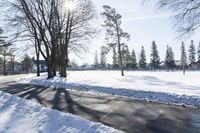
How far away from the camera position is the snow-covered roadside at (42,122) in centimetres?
747

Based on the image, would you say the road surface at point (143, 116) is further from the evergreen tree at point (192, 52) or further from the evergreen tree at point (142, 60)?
the evergreen tree at point (142, 60)

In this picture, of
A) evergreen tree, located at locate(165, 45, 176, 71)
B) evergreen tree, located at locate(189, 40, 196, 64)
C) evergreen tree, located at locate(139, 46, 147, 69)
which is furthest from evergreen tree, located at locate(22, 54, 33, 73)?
evergreen tree, located at locate(189, 40, 196, 64)

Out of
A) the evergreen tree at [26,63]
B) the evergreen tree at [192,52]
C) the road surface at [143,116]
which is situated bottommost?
the road surface at [143,116]

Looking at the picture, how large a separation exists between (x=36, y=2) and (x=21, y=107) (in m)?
22.5

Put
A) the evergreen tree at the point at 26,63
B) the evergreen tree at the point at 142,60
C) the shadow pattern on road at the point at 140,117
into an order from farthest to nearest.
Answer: the evergreen tree at the point at 142,60, the evergreen tree at the point at 26,63, the shadow pattern on road at the point at 140,117

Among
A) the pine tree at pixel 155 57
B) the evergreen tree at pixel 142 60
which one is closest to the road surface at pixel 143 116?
the pine tree at pixel 155 57

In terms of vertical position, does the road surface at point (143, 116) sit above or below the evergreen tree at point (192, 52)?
below

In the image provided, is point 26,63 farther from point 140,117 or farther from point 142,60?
point 140,117

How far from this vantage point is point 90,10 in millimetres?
35281

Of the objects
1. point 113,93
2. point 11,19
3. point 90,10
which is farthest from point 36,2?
point 113,93

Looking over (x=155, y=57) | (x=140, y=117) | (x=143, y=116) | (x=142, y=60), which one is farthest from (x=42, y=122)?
(x=142, y=60)

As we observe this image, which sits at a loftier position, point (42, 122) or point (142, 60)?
point (142, 60)

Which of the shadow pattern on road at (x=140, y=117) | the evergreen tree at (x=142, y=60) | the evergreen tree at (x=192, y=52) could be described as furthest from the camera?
the evergreen tree at (x=142, y=60)

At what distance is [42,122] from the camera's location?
8586 mm
